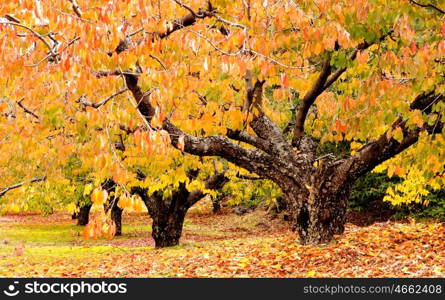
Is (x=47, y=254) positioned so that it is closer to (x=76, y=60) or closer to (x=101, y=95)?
(x=101, y=95)

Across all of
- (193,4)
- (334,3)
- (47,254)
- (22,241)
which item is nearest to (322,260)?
(334,3)

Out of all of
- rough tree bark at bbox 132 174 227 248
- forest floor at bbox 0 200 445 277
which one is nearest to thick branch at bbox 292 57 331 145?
forest floor at bbox 0 200 445 277

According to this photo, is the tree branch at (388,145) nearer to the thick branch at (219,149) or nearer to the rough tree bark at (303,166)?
the rough tree bark at (303,166)

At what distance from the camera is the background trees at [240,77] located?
6.44 meters

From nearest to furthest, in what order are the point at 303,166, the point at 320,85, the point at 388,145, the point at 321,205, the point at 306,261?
the point at 306,261
the point at 388,145
the point at 320,85
the point at 321,205
the point at 303,166

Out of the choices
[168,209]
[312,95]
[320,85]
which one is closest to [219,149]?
[312,95]

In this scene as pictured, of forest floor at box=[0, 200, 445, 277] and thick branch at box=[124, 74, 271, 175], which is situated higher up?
thick branch at box=[124, 74, 271, 175]

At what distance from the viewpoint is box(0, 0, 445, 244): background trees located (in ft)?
21.1

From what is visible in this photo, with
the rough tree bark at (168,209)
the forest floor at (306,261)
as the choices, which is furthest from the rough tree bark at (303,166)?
the rough tree bark at (168,209)

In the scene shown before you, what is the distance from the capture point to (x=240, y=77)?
34.9 feet

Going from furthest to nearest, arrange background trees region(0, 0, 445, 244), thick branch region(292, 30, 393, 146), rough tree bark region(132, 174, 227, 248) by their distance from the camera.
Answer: rough tree bark region(132, 174, 227, 248) → thick branch region(292, 30, 393, 146) → background trees region(0, 0, 445, 244)

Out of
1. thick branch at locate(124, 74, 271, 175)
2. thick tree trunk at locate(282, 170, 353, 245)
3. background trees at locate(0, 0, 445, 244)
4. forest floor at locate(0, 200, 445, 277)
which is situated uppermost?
background trees at locate(0, 0, 445, 244)

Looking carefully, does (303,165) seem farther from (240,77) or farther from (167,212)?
(167,212)

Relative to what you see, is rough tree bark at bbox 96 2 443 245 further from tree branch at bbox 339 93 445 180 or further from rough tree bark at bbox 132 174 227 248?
rough tree bark at bbox 132 174 227 248
